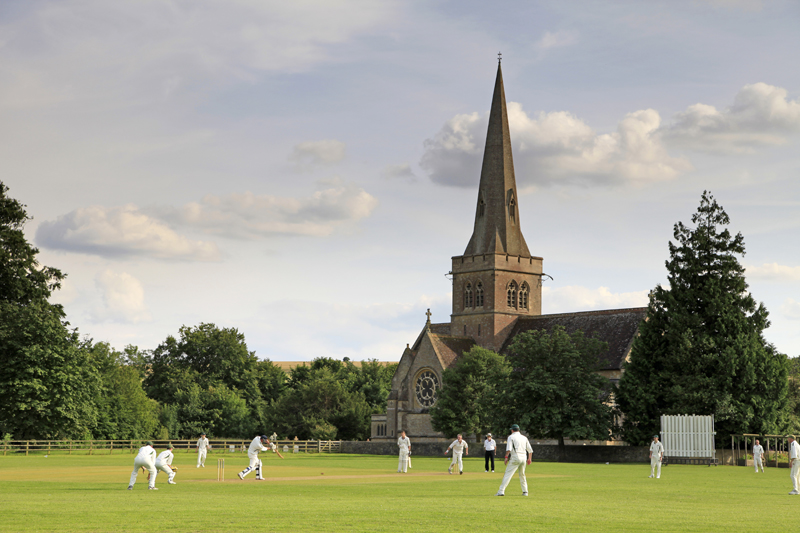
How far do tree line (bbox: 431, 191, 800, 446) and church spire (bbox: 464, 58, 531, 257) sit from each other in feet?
98.9

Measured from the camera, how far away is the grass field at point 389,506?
1480cm

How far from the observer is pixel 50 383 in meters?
59.8

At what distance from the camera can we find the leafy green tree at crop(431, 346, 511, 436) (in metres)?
71.9

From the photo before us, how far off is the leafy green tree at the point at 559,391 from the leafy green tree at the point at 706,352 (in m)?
1.90

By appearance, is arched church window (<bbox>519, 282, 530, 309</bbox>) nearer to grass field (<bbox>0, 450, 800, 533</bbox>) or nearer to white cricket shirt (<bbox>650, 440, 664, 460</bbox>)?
white cricket shirt (<bbox>650, 440, 664, 460</bbox>)

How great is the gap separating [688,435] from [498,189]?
42346 millimetres

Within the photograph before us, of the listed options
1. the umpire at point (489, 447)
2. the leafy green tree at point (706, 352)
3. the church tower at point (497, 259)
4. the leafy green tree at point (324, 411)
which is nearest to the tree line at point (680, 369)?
the leafy green tree at point (706, 352)

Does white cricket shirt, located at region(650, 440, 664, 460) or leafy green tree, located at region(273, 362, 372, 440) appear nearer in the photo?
white cricket shirt, located at region(650, 440, 664, 460)

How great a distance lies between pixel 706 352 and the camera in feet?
174

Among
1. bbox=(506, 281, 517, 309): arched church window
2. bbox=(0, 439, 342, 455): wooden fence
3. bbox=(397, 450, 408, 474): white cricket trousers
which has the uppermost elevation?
bbox=(506, 281, 517, 309): arched church window

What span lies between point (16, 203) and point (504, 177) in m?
44.6

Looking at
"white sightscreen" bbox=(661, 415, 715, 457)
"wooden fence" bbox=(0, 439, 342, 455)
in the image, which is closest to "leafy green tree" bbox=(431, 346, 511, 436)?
"wooden fence" bbox=(0, 439, 342, 455)

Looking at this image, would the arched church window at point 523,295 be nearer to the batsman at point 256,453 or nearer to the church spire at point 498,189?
the church spire at point 498,189

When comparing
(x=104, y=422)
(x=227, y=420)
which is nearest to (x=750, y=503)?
(x=104, y=422)
